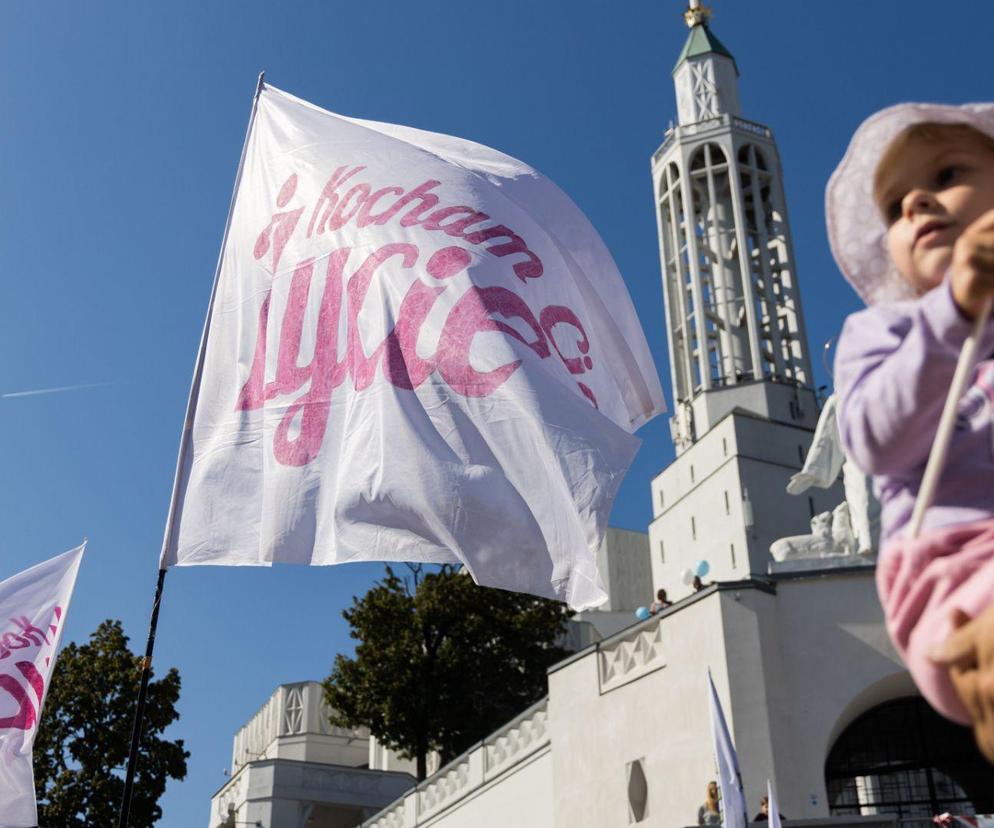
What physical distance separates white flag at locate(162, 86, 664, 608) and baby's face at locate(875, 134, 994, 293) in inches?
151

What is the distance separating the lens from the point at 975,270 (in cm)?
192

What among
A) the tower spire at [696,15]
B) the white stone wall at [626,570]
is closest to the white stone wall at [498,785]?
the white stone wall at [626,570]

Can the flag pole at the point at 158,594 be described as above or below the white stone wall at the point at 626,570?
below

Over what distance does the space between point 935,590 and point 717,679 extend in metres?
20.8

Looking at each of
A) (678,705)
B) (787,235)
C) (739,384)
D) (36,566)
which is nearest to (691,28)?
(787,235)

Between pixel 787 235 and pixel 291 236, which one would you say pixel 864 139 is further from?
pixel 787 235

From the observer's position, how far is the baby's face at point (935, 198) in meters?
2.21

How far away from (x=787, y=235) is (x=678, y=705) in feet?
110

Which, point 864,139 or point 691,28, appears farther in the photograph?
point 691,28

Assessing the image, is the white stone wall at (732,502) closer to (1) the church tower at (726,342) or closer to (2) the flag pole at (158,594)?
(1) the church tower at (726,342)

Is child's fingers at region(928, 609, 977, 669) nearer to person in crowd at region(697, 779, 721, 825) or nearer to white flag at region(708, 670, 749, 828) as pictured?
white flag at region(708, 670, 749, 828)

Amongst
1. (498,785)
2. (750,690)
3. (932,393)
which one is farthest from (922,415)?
(498,785)

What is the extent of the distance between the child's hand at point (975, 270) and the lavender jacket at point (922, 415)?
30 mm

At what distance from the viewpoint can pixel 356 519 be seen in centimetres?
626
